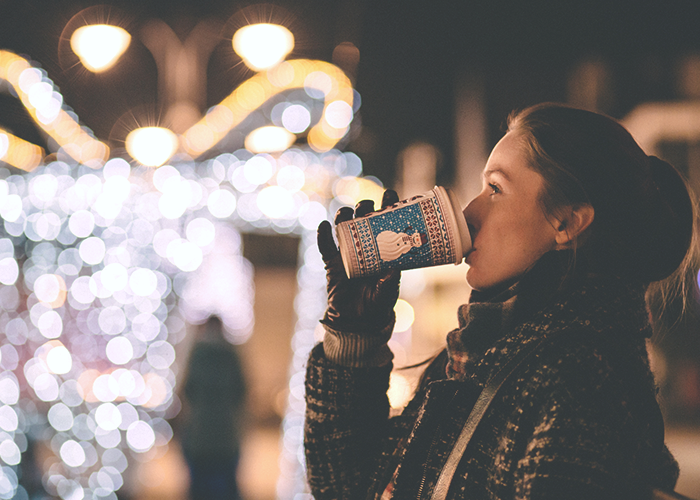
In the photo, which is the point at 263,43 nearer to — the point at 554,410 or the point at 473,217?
the point at 473,217

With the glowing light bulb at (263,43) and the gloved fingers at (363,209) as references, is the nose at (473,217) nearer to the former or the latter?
the gloved fingers at (363,209)

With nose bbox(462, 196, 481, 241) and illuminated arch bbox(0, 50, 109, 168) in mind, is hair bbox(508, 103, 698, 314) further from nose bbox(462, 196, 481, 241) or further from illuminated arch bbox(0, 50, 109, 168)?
illuminated arch bbox(0, 50, 109, 168)

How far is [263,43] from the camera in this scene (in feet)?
10.3

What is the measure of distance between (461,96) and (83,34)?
5.88 m

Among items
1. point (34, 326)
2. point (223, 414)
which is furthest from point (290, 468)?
point (34, 326)

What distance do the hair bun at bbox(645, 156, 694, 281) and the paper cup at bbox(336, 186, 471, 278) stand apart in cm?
31

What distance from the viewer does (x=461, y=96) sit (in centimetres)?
789

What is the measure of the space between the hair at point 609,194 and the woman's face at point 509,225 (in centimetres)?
2

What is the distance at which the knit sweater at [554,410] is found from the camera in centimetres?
69

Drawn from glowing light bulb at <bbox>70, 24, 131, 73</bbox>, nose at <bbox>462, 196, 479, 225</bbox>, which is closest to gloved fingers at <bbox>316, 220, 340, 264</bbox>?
nose at <bbox>462, 196, 479, 225</bbox>

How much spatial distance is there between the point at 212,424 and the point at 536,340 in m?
3.67

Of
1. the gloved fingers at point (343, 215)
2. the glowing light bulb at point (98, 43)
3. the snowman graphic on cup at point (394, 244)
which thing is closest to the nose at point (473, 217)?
the snowman graphic on cup at point (394, 244)

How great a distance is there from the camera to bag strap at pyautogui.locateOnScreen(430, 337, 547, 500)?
2.60 ft

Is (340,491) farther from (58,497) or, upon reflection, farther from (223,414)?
(58,497)
